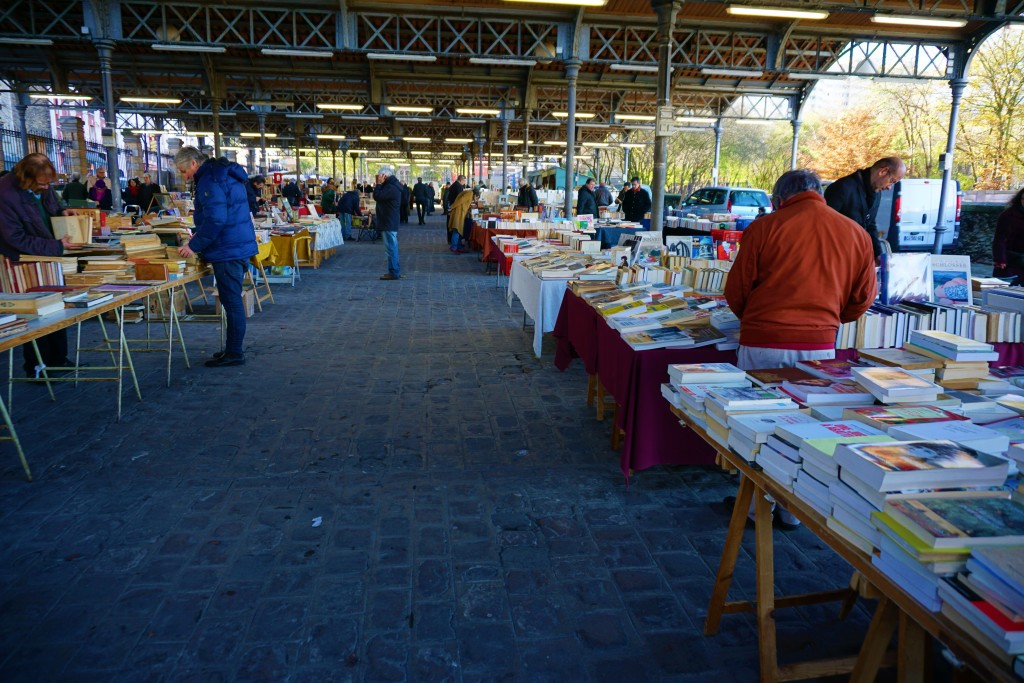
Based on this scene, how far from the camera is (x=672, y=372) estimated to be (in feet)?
7.83

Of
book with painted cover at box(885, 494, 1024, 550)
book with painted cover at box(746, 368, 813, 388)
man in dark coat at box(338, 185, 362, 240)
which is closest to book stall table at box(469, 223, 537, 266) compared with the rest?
man in dark coat at box(338, 185, 362, 240)

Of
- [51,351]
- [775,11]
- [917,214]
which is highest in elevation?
[775,11]

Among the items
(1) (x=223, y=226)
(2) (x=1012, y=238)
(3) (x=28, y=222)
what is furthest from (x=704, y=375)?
(3) (x=28, y=222)

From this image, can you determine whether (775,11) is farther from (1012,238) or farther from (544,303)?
(544,303)

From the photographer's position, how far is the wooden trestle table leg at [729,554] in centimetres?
208

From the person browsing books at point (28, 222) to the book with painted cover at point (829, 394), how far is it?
463 cm

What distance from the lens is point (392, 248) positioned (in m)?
10.5

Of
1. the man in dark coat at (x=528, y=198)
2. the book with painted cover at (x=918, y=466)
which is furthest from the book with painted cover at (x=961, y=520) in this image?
the man in dark coat at (x=528, y=198)

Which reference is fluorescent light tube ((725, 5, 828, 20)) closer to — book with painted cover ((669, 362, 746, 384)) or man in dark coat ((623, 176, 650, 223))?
man in dark coat ((623, 176, 650, 223))

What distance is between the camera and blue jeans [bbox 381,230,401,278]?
10.3m

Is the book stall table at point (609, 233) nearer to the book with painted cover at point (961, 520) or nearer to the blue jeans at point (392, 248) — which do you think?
the blue jeans at point (392, 248)

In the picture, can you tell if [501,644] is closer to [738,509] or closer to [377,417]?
[738,509]

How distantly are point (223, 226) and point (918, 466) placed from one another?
492 centimetres

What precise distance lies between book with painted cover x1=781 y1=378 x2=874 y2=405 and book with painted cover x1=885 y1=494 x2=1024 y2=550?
0.70 meters
